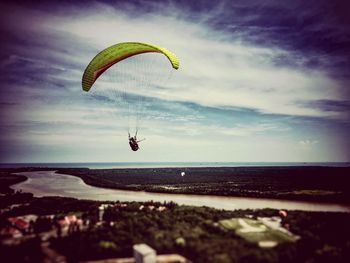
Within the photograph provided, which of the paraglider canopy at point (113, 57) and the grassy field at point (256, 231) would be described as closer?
the grassy field at point (256, 231)

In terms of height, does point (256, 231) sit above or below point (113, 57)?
below

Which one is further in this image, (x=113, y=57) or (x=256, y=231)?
(x=113, y=57)

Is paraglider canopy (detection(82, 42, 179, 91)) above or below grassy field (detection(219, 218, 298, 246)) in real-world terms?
above

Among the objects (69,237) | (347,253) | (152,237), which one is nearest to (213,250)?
(152,237)

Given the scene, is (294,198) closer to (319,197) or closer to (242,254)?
(319,197)

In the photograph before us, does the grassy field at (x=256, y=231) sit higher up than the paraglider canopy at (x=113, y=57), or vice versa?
the paraglider canopy at (x=113, y=57)

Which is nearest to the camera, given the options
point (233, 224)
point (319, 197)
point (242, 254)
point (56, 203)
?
point (242, 254)

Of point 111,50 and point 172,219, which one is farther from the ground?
point 111,50

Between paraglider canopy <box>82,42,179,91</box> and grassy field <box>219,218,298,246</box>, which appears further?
paraglider canopy <box>82,42,179,91</box>
